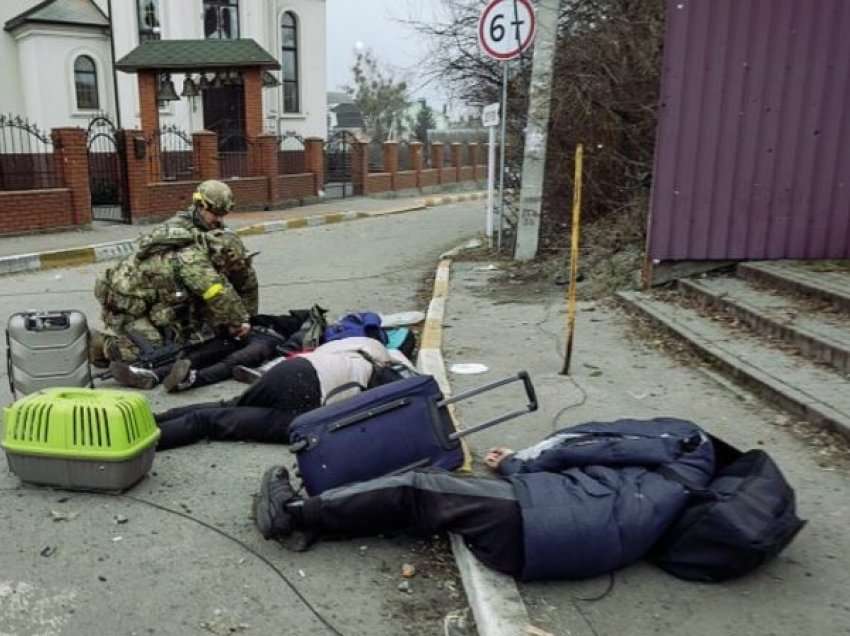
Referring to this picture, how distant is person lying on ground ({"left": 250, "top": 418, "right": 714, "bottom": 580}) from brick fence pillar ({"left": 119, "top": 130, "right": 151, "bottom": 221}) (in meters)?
14.0

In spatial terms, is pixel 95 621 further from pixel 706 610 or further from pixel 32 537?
pixel 706 610

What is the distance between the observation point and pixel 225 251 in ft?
19.0

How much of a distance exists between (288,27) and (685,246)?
83.1 ft

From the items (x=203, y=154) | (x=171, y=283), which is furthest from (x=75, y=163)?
(x=171, y=283)

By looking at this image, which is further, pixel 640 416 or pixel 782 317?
pixel 782 317

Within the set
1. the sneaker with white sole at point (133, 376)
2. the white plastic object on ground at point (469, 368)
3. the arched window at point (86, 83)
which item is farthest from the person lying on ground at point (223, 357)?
the arched window at point (86, 83)

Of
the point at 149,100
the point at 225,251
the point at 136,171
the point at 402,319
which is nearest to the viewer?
the point at 225,251

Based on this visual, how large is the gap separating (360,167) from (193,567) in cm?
2251

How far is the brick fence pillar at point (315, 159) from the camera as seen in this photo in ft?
71.9

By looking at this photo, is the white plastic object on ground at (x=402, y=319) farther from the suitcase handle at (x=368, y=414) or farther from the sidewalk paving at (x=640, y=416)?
the suitcase handle at (x=368, y=414)

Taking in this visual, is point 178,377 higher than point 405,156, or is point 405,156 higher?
point 405,156

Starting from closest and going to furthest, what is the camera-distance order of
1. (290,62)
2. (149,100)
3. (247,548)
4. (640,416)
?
(247,548), (640,416), (149,100), (290,62)

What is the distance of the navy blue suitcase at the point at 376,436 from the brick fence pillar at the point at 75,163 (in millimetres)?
12702

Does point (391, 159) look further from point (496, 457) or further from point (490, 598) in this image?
point (490, 598)
